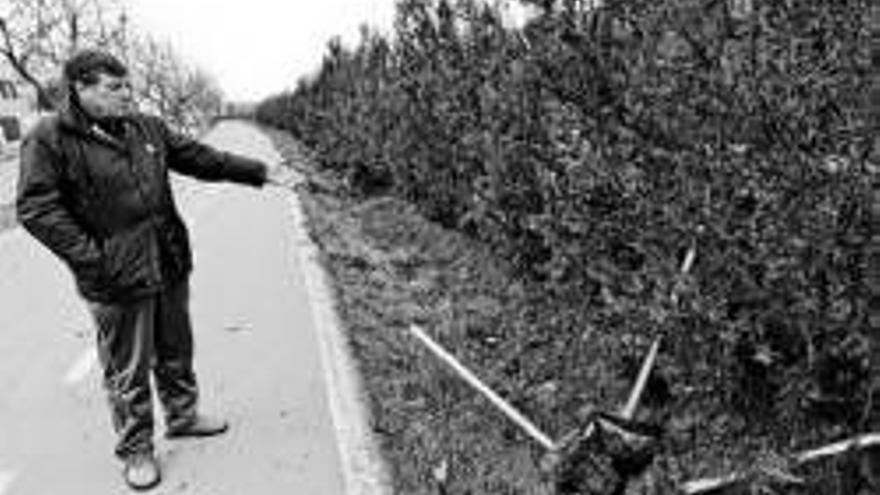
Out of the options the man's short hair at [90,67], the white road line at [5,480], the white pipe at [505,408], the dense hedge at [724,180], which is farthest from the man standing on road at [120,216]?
Answer: the dense hedge at [724,180]

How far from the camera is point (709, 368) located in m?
5.71

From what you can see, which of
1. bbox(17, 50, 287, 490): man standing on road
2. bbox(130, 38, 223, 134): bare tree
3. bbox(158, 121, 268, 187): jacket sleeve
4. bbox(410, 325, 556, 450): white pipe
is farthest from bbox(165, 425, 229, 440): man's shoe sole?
bbox(130, 38, 223, 134): bare tree

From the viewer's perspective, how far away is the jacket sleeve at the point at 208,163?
7.45 m

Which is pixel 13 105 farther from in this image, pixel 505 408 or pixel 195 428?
pixel 505 408

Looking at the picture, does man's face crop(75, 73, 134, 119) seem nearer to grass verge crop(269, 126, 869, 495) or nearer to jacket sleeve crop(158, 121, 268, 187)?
jacket sleeve crop(158, 121, 268, 187)

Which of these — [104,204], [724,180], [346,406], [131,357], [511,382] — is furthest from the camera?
[511,382]

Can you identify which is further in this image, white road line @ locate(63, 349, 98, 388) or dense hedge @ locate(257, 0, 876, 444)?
white road line @ locate(63, 349, 98, 388)

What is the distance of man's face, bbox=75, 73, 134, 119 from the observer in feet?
21.6

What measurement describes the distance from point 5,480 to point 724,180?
4285mm

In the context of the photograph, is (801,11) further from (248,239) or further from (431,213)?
(248,239)

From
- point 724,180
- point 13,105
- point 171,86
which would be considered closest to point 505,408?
point 724,180

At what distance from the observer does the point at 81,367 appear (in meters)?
10.0

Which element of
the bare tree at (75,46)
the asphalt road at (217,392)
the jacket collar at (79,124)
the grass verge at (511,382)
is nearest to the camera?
the grass verge at (511,382)

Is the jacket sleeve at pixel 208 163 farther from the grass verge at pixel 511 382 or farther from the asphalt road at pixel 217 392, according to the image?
the asphalt road at pixel 217 392
